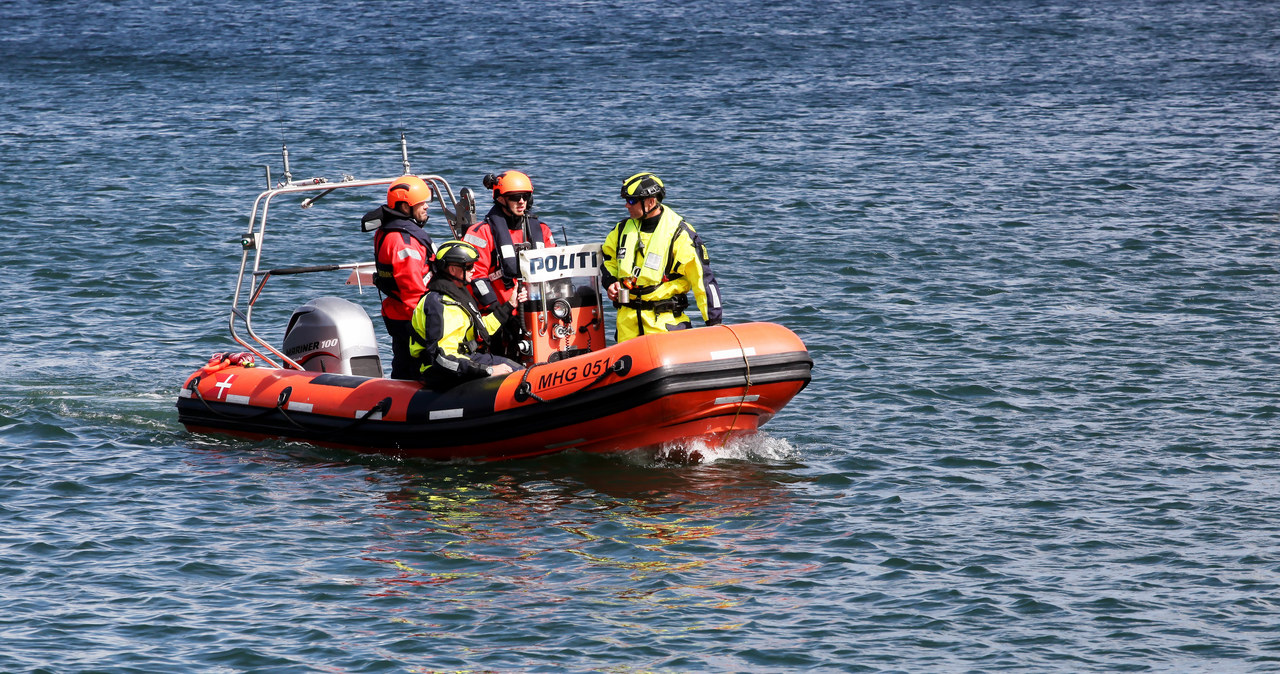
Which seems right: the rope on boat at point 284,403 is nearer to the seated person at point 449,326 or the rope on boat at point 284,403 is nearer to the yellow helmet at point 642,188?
the seated person at point 449,326

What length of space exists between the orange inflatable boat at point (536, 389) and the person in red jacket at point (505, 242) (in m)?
0.16

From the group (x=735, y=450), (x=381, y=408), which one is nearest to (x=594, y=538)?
(x=735, y=450)

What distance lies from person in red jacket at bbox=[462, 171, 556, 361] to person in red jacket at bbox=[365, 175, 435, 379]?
1.14ft

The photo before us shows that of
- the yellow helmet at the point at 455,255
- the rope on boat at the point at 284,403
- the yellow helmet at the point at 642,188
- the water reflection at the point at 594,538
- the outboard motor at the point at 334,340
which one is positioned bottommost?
the water reflection at the point at 594,538

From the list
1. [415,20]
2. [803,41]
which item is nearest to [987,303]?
[803,41]

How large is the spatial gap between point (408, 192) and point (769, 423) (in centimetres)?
274

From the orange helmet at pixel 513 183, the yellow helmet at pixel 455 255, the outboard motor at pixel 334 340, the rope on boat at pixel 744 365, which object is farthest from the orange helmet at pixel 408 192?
the rope on boat at pixel 744 365

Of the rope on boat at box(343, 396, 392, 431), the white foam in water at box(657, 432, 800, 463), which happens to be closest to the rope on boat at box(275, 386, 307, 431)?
the rope on boat at box(343, 396, 392, 431)

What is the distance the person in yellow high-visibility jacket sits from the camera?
8.38m

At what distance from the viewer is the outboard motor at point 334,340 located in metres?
9.30

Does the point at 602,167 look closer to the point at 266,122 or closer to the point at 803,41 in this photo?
the point at 266,122

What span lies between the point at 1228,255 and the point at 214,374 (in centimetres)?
928

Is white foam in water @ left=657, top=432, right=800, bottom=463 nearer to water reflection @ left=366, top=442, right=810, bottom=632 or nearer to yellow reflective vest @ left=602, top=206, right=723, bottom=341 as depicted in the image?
water reflection @ left=366, top=442, right=810, bottom=632

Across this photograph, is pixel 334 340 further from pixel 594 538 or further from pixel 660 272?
pixel 594 538
